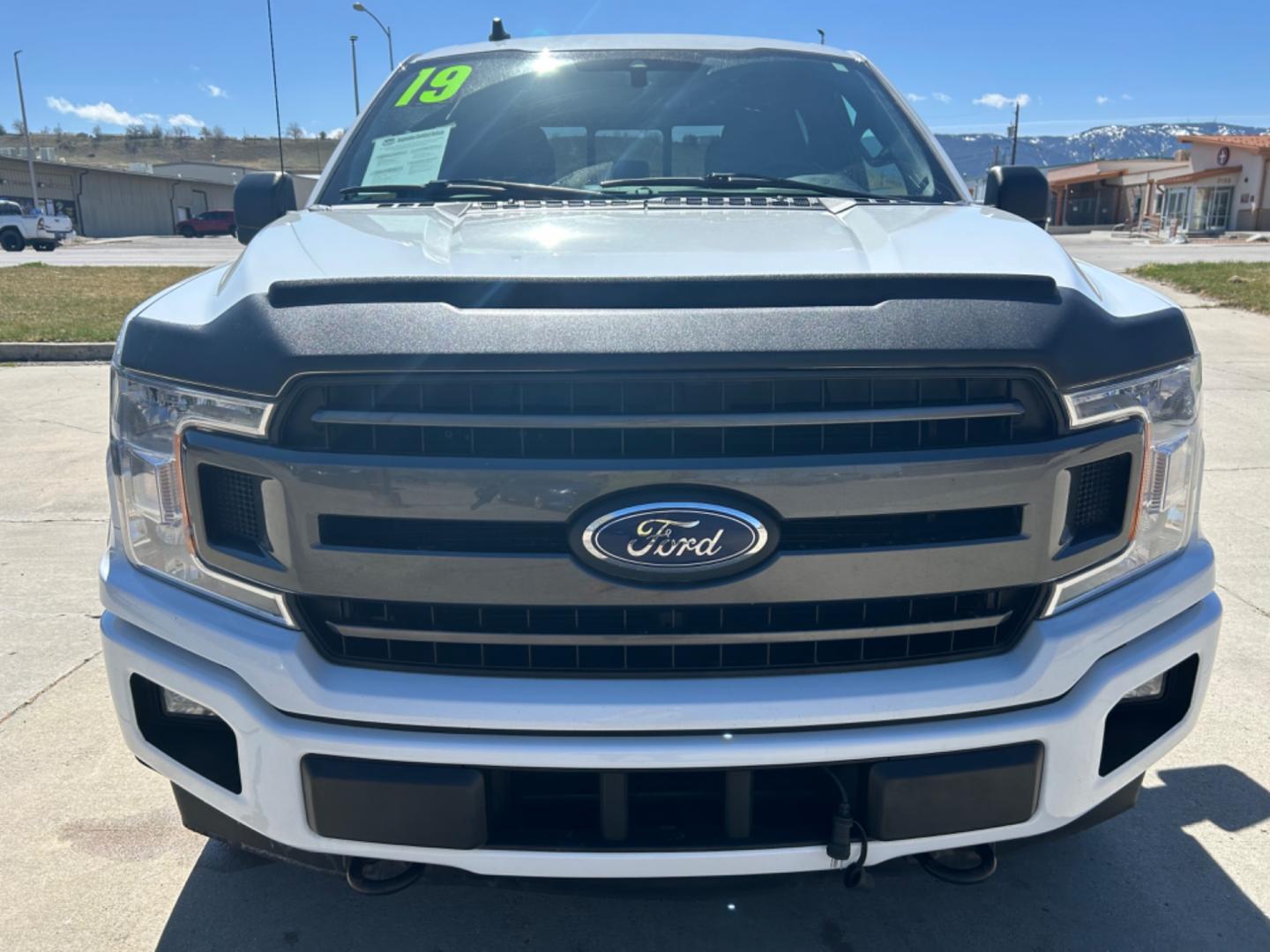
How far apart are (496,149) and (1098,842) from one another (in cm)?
246

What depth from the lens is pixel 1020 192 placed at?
3164mm

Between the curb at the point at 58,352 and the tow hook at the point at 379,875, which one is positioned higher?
the tow hook at the point at 379,875

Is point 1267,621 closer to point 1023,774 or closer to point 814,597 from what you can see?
point 1023,774

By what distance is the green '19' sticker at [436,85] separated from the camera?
3.31 meters

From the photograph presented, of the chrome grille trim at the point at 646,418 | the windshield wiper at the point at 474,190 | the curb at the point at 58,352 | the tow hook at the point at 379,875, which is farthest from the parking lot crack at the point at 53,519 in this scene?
the curb at the point at 58,352

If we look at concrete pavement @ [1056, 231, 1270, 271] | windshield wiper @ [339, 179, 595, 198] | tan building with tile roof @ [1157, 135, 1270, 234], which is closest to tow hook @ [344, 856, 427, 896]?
windshield wiper @ [339, 179, 595, 198]

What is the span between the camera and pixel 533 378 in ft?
5.30

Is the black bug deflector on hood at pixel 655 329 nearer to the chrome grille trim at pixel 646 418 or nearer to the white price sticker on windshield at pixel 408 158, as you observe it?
the chrome grille trim at pixel 646 418

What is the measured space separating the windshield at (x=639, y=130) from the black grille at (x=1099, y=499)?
129 centimetres

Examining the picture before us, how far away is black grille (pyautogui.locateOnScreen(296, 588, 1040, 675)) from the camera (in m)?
1.71

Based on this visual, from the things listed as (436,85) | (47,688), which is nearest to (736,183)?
(436,85)

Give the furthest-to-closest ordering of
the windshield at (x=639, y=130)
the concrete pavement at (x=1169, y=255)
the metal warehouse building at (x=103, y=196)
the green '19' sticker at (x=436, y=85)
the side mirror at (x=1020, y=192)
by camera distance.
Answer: the metal warehouse building at (x=103, y=196)
the concrete pavement at (x=1169, y=255)
the green '19' sticker at (x=436, y=85)
the side mirror at (x=1020, y=192)
the windshield at (x=639, y=130)

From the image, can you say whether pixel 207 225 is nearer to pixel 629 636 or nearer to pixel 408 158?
pixel 408 158

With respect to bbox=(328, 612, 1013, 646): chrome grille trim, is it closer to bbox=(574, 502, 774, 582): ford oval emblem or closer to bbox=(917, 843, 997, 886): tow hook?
bbox=(574, 502, 774, 582): ford oval emblem
